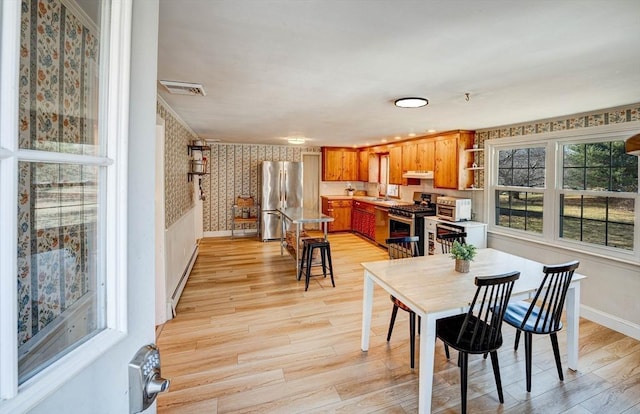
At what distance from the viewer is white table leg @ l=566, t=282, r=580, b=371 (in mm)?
2350

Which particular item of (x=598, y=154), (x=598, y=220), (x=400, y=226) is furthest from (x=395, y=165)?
(x=598, y=220)

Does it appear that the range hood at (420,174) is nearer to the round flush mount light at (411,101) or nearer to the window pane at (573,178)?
the window pane at (573,178)

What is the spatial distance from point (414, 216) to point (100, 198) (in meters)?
5.16

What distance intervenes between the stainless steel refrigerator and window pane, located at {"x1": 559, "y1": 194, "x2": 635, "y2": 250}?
197 inches

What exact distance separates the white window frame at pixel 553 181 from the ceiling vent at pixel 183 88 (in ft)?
13.5

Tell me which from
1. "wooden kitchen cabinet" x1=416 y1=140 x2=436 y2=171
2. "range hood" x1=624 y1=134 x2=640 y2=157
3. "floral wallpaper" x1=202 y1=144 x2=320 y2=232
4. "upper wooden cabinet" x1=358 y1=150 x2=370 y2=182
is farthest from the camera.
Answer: "upper wooden cabinet" x1=358 y1=150 x2=370 y2=182

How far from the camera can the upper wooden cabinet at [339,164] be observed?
309 inches

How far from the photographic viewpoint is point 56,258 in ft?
2.19

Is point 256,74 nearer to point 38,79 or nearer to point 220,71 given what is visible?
point 220,71

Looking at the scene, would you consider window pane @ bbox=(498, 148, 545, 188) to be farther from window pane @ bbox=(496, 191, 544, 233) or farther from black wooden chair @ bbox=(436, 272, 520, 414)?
black wooden chair @ bbox=(436, 272, 520, 414)

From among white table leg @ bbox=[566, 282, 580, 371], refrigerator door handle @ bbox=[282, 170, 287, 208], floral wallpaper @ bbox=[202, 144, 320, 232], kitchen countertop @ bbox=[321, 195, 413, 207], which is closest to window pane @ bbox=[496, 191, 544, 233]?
white table leg @ bbox=[566, 282, 580, 371]

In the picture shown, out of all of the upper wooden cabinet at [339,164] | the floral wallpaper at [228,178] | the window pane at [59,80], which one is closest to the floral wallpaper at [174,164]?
the floral wallpaper at [228,178]

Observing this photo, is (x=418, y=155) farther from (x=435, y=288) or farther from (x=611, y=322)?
(x=435, y=288)

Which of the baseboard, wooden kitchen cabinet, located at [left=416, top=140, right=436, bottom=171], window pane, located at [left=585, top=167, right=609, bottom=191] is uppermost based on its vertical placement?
wooden kitchen cabinet, located at [left=416, top=140, right=436, bottom=171]
